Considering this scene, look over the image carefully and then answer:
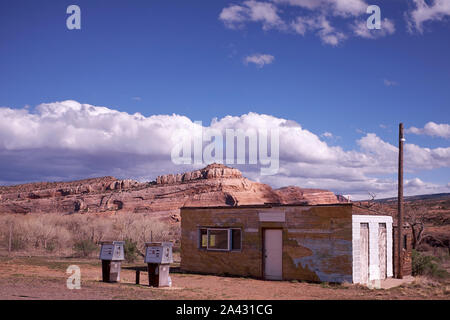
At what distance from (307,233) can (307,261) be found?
41.6 inches

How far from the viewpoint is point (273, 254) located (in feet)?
63.7

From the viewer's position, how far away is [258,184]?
77.4 m

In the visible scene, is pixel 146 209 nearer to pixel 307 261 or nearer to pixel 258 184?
pixel 258 184

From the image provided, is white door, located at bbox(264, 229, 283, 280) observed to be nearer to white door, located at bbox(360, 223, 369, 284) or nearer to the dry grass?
white door, located at bbox(360, 223, 369, 284)

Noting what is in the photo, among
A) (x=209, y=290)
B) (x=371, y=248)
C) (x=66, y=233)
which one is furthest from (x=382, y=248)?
(x=66, y=233)

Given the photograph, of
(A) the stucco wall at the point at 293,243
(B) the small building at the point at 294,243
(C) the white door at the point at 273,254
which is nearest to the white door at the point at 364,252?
(B) the small building at the point at 294,243

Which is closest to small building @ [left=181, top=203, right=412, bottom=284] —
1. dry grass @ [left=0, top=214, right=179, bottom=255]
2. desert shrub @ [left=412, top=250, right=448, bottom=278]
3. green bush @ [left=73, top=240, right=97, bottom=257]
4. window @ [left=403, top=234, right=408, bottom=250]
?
window @ [left=403, top=234, right=408, bottom=250]

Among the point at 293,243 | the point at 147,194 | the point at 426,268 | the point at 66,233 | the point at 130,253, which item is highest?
the point at 147,194

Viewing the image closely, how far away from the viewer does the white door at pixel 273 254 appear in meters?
19.2

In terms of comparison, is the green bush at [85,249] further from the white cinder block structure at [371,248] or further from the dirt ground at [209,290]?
the white cinder block structure at [371,248]

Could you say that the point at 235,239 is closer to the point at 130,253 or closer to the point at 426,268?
the point at 426,268

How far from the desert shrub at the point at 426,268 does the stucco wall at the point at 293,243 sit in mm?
6711

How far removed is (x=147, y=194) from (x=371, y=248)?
54.5 m
